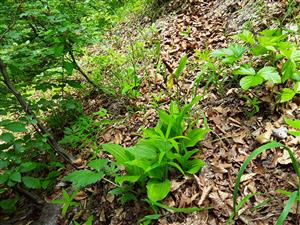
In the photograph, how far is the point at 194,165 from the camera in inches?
85.4

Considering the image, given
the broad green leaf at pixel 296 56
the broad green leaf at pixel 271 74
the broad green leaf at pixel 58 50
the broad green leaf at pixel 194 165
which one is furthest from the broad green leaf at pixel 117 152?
the broad green leaf at pixel 296 56

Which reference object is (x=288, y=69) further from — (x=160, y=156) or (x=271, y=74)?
(x=160, y=156)

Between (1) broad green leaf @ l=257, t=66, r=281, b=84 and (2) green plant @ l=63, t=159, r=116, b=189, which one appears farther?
(1) broad green leaf @ l=257, t=66, r=281, b=84

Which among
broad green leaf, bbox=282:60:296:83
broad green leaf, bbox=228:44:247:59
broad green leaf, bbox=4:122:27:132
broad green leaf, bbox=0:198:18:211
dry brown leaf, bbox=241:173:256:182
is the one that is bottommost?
dry brown leaf, bbox=241:173:256:182

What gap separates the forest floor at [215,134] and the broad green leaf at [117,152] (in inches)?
14.6

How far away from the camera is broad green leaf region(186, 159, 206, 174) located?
213cm

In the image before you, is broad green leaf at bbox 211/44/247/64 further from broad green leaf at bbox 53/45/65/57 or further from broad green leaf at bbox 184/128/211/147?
broad green leaf at bbox 53/45/65/57

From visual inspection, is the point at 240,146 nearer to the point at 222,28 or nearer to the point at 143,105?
the point at 143,105

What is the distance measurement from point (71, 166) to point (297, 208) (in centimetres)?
214

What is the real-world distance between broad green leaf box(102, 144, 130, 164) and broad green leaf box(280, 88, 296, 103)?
1.33 m

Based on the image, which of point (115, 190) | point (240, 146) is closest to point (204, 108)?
point (240, 146)

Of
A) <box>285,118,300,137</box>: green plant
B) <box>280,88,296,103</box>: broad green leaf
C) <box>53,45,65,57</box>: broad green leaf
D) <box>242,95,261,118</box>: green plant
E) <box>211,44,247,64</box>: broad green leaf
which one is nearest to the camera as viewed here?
<box>285,118,300,137</box>: green plant

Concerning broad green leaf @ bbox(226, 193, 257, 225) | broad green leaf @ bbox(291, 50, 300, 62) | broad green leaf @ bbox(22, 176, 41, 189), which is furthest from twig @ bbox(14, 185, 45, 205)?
broad green leaf @ bbox(291, 50, 300, 62)

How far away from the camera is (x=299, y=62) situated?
2414 millimetres
